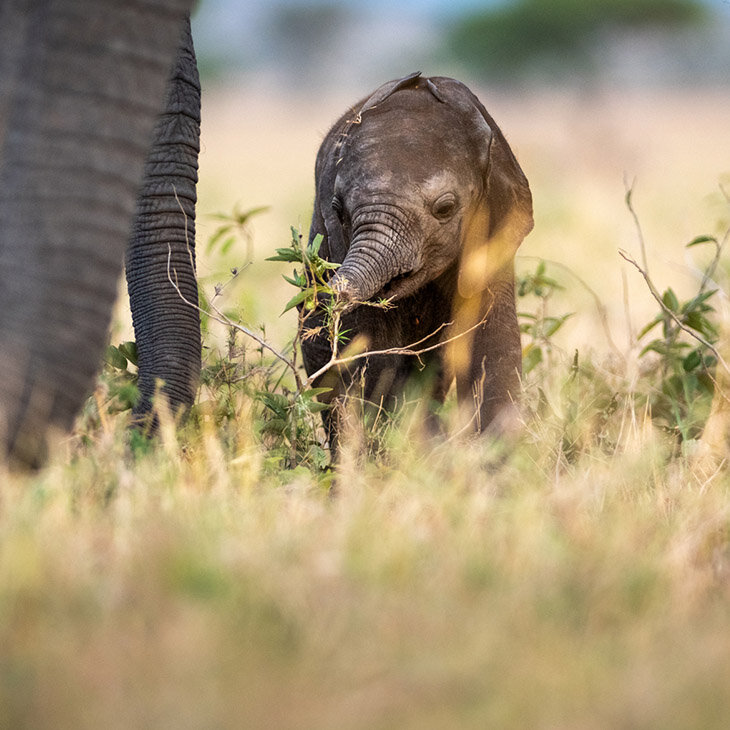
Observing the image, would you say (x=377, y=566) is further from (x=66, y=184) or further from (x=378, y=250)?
(x=378, y=250)

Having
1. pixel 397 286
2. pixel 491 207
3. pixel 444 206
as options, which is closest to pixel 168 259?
pixel 397 286

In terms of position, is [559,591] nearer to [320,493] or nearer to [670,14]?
[320,493]

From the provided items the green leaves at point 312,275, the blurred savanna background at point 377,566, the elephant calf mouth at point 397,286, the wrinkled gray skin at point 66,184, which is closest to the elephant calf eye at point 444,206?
the elephant calf mouth at point 397,286

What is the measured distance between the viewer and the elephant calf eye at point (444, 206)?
13.3 ft

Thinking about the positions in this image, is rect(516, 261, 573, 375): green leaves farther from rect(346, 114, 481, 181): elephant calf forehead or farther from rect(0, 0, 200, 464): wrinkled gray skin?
rect(0, 0, 200, 464): wrinkled gray skin

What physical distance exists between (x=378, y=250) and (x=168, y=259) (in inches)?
24.6

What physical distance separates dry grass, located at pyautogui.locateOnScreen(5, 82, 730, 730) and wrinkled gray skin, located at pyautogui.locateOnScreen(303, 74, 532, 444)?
2.06 ft

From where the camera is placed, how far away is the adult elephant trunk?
375cm

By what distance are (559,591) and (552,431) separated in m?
1.76

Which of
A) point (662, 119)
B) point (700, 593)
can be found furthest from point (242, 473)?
point (662, 119)

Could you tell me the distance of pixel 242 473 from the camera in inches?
130

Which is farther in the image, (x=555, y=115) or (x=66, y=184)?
(x=555, y=115)

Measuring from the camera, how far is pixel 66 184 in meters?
2.45

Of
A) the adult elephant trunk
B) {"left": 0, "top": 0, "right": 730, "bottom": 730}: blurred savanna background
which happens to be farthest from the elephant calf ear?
{"left": 0, "top": 0, "right": 730, "bottom": 730}: blurred savanna background
